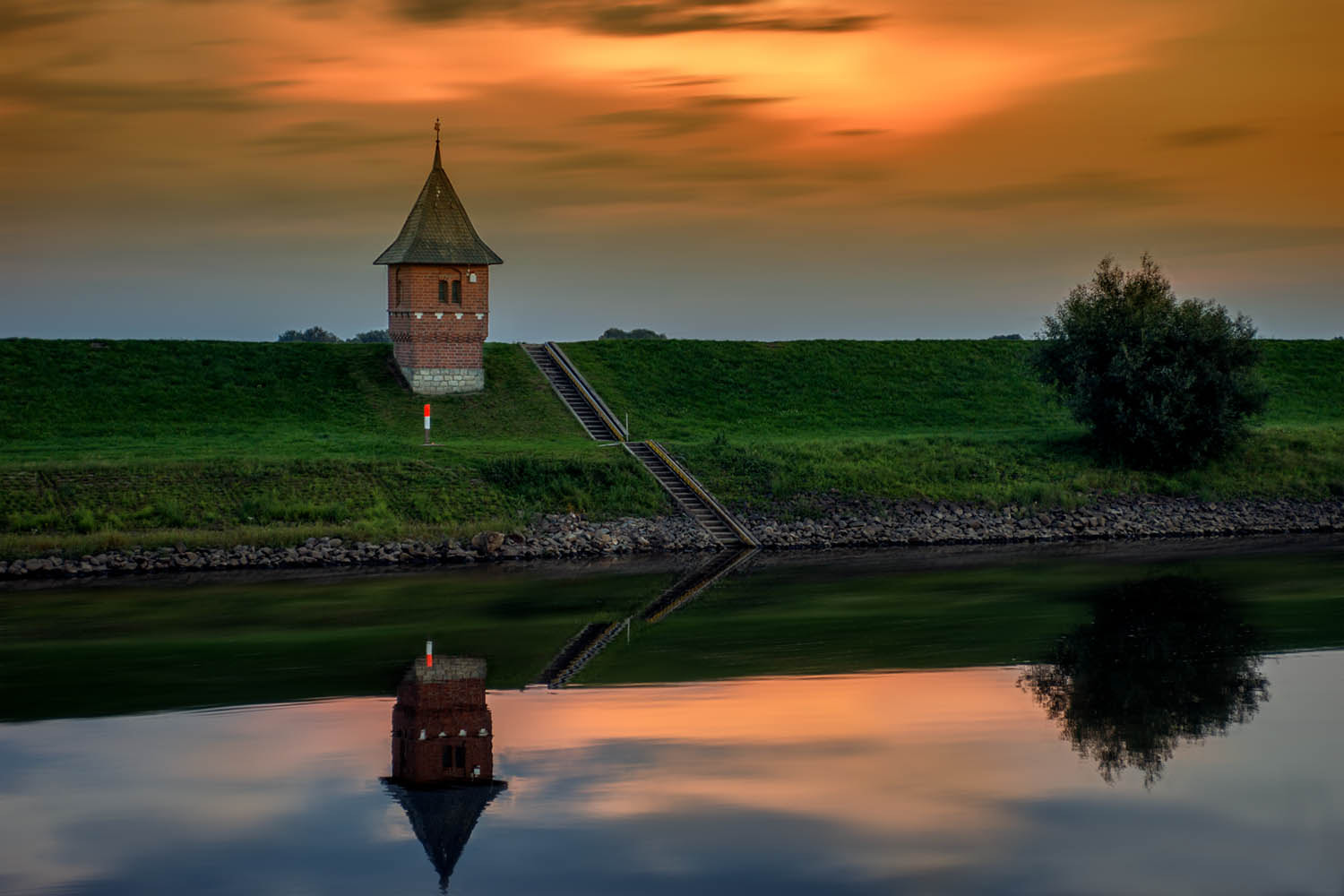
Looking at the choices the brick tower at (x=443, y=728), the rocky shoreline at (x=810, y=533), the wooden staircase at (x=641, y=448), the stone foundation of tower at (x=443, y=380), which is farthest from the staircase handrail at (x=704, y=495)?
the brick tower at (x=443, y=728)

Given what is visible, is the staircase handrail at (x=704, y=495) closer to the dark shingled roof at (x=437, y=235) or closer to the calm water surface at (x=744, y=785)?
the dark shingled roof at (x=437, y=235)

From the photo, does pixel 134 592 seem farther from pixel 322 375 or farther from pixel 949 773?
pixel 322 375

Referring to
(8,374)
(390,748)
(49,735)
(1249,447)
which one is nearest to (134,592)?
(49,735)

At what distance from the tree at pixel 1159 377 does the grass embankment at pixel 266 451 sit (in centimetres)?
1977

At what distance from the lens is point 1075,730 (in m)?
24.0

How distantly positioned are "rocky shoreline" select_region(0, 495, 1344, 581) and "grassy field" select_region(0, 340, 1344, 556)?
2.42 feet

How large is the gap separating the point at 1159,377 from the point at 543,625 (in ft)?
111

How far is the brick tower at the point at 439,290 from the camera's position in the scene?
64000 mm

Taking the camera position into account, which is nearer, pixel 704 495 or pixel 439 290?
pixel 704 495

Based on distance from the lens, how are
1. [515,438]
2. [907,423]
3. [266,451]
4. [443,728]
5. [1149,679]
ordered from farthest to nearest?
[907,423]
[515,438]
[266,451]
[1149,679]
[443,728]

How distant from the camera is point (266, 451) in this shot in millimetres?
53906

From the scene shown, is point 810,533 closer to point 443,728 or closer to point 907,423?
point 907,423

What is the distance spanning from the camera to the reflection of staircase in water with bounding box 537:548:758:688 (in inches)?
1160

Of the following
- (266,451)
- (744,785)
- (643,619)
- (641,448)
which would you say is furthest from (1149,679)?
(266,451)
